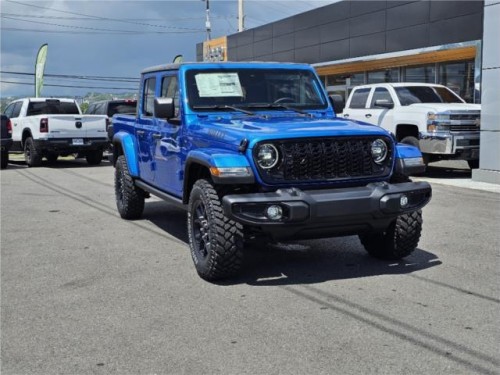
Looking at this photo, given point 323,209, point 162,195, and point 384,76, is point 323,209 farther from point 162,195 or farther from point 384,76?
point 384,76

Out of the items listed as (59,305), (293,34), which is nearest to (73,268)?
(59,305)

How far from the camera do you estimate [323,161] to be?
16.5ft

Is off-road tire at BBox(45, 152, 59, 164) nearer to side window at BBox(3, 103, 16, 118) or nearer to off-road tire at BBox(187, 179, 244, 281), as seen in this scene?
side window at BBox(3, 103, 16, 118)

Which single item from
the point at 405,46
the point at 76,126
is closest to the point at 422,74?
the point at 405,46

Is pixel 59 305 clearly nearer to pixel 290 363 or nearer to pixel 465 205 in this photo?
pixel 290 363

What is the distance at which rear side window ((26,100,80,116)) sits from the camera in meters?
17.4

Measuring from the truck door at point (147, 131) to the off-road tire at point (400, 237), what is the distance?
2.74 m

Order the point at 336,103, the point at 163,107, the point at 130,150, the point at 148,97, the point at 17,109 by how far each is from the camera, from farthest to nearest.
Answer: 1. the point at 17,109
2. the point at 130,150
3. the point at 148,97
4. the point at 336,103
5. the point at 163,107

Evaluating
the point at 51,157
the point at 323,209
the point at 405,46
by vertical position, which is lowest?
the point at 51,157

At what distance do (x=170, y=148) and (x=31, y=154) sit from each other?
1220 centimetres

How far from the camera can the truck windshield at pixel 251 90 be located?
614 centimetres

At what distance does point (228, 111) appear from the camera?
6035 millimetres

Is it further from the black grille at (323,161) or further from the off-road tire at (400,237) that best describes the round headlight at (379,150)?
the off-road tire at (400,237)

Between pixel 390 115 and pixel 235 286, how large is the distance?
9403mm
